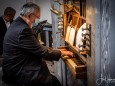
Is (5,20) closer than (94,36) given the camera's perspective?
No

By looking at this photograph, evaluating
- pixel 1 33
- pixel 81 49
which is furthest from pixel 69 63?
A: pixel 1 33

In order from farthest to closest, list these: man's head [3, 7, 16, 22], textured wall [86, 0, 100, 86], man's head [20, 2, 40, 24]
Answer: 1. man's head [3, 7, 16, 22]
2. man's head [20, 2, 40, 24]
3. textured wall [86, 0, 100, 86]

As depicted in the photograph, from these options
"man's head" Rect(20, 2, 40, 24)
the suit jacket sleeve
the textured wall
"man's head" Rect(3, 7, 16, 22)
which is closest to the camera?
the textured wall

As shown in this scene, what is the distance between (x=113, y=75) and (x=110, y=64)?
143 mm

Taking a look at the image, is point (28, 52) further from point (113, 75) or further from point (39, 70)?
point (113, 75)

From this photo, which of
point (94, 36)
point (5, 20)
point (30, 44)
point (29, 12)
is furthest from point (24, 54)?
point (5, 20)

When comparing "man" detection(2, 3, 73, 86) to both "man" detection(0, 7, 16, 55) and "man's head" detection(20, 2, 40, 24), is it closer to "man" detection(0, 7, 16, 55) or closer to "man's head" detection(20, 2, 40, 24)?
"man's head" detection(20, 2, 40, 24)

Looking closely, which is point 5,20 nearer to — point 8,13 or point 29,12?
point 8,13

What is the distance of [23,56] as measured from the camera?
3.27 meters

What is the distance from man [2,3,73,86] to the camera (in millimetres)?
3205

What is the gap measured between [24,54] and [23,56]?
3cm
